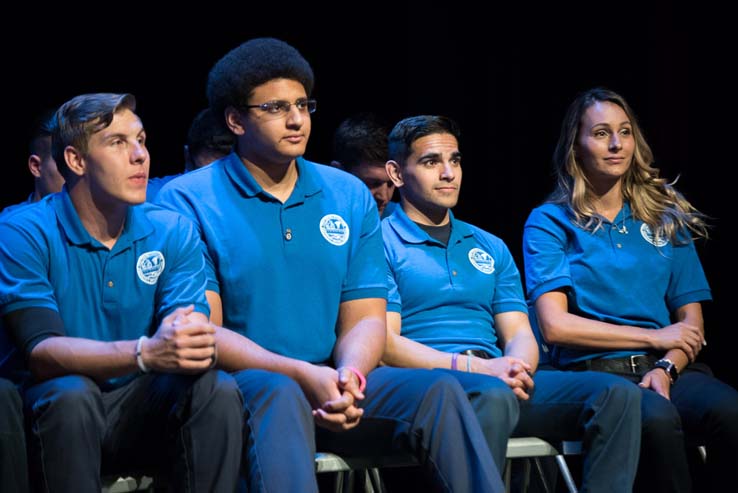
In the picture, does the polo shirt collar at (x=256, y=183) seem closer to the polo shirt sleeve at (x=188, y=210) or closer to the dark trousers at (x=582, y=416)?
the polo shirt sleeve at (x=188, y=210)

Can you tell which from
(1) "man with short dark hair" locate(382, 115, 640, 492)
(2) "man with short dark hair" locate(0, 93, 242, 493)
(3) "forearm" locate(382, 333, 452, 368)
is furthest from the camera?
(3) "forearm" locate(382, 333, 452, 368)

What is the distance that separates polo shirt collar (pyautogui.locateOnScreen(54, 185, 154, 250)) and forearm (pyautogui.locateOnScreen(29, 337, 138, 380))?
31 centimetres

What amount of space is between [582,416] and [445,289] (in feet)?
2.02

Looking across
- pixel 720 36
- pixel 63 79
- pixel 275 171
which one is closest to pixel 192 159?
pixel 63 79

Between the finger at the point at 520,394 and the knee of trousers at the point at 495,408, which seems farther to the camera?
the finger at the point at 520,394

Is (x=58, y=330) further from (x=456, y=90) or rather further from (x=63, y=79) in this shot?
(x=456, y=90)

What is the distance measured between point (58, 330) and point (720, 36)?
11.2 feet

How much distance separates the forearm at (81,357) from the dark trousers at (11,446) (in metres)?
0.15

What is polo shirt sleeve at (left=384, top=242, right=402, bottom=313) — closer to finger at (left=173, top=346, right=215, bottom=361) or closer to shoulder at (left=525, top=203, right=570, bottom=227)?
shoulder at (left=525, top=203, right=570, bottom=227)

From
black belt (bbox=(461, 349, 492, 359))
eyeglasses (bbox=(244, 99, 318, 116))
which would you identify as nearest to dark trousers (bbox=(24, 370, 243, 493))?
eyeglasses (bbox=(244, 99, 318, 116))

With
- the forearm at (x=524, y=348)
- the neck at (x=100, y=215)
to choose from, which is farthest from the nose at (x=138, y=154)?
the forearm at (x=524, y=348)

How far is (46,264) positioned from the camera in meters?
2.60

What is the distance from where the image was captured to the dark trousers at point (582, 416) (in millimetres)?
2801

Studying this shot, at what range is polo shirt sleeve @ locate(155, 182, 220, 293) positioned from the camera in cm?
285
